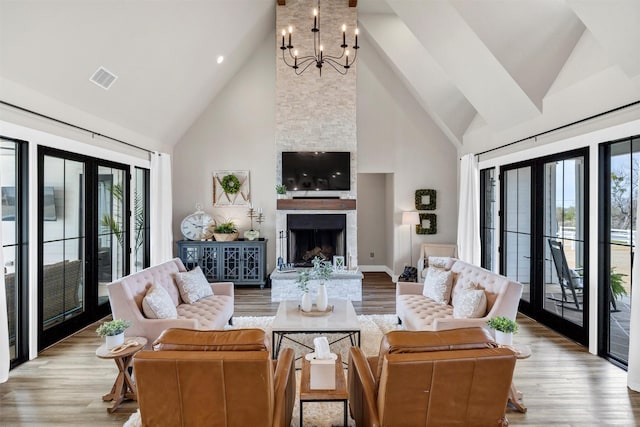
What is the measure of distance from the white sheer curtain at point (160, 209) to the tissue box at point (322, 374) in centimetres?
489

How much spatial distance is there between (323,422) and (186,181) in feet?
20.5

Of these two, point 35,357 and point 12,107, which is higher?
point 12,107

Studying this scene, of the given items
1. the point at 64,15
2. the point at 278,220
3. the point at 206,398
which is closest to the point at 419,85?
the point at 278,220

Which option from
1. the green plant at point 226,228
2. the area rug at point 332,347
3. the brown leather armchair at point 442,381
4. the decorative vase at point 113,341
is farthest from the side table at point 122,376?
the green plant at point 226,228

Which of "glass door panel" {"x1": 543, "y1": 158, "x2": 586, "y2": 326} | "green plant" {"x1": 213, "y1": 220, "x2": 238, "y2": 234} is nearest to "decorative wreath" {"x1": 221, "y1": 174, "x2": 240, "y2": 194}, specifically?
"green plant" {"x1": 213, "y1": 220, "x2": 238, "y2": 234}

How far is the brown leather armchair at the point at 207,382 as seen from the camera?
181 centimetres

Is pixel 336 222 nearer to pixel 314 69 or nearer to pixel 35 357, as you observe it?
pixel 314 69

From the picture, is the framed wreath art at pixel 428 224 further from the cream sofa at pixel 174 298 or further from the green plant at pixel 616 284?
the cream sofa at pixel 174 298

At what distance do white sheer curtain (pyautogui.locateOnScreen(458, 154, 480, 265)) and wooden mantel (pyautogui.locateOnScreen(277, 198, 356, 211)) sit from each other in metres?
2.05

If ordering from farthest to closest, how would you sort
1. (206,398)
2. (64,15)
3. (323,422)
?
(64,15)
(323,422)
(206,398)

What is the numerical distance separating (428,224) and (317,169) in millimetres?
2754

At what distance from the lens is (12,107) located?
3.48m

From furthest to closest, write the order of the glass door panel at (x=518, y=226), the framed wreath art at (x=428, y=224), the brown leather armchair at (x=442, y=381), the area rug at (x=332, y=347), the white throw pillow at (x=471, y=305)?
the framed wreath art at (x=428, y=224), the glass door panel at (x=518, y=226), the white throw pillow at (x=471, y=305), the area rug at (x=332, y=347), the brown leather armchair at (x=442, y=381)

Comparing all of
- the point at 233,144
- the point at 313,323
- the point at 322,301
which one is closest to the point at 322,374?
the point at 313,323
